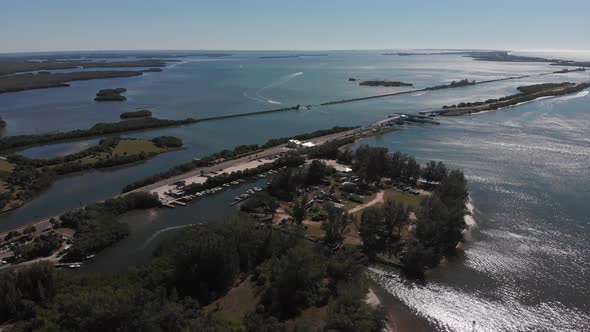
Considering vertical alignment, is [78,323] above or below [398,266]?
above

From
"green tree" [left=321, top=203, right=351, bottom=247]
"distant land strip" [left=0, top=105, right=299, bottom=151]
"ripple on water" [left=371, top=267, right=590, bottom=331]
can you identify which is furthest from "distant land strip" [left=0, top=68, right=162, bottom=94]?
"ripple on water" [left=371, top=267, right=590, bottom=331]

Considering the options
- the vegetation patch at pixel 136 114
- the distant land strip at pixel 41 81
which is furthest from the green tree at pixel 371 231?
Answer: the distant land strip at pixel 41 81

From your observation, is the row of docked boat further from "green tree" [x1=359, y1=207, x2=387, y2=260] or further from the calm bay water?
"green tree" [x1=359, y1=207, x2=387, y2=260]

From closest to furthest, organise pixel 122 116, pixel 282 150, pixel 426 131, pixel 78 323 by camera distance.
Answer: pixel 78 323 → pixel 282 150 → pixel 426 131 → pixel 122 116

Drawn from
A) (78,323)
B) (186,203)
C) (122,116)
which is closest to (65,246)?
(186,203)

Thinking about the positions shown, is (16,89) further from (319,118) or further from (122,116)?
(319,118)

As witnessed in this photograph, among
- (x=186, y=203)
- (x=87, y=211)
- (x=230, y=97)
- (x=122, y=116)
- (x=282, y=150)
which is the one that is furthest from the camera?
(x=230, y=97)

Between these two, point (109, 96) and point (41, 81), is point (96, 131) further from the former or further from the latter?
point (41, 81)

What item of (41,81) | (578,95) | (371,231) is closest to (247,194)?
(371,231)

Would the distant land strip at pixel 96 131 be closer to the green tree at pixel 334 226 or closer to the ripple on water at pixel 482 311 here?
the green tree at pixel 334 226

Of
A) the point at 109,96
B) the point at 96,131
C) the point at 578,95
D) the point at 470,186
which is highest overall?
the point at 578,95
